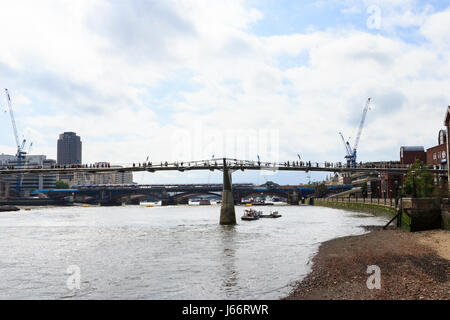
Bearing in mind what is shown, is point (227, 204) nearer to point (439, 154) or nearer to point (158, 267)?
point (158, 267)

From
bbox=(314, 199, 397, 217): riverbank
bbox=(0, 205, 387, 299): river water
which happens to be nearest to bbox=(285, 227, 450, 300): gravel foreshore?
bbox=(0, 205, 387, 299): river water

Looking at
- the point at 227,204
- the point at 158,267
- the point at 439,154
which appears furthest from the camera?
the point at 439,154

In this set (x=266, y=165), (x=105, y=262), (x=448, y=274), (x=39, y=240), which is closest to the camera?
(x=448, y=274)

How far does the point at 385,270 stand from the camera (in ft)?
92.3

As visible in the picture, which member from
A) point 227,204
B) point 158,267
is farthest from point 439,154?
point 158,267

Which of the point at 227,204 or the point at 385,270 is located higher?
the point at 227,204

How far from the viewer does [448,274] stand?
2569 centimetres

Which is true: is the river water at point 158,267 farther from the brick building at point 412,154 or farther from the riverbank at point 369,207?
the brick building at point 412,154

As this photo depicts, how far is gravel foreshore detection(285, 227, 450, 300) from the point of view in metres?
22.1

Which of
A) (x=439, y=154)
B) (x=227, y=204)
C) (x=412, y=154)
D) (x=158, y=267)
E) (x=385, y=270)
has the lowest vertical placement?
(x=158, y=267)

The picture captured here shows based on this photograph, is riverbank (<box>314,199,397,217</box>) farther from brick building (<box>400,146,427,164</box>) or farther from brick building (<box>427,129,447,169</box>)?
brick building (<box>400,146,427,164</box>)
